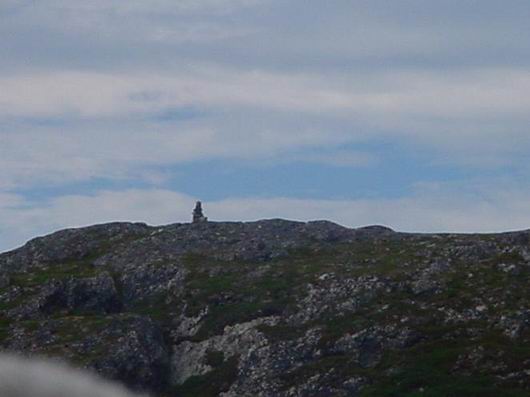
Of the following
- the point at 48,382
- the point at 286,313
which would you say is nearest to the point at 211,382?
the point at 286,313

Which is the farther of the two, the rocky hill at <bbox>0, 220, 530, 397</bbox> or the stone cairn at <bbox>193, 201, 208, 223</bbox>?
the stone cairn at <bbox>193, 201, 208, 223</bbox>

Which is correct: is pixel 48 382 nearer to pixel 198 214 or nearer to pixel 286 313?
pixel 286 313

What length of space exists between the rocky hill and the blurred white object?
5541 mm

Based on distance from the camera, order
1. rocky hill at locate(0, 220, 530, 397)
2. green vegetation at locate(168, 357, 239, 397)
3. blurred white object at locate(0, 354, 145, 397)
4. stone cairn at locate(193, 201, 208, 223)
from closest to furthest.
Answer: blurred white object at locate(0, 354, 145, 397), rocky hill at locate(0, 220, 530, 397), green vegetation at locate(168, 357, 239, 397), stone cairn at locate(193, 201, 208, 223)

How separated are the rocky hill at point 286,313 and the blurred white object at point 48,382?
18.2 feet

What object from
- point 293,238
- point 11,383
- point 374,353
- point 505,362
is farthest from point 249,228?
point 11,383

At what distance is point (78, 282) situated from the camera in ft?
404

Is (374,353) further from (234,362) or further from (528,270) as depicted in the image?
(528,270)

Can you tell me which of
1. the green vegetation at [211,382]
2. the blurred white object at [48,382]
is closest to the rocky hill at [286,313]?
the green vegetation at [211,382]

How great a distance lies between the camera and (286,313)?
113562mm

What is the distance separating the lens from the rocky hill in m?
102

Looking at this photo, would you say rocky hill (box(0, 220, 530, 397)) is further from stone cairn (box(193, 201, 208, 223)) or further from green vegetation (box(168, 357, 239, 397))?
stone cairn (box(193, 201, 208, 223))

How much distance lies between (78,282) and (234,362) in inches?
936

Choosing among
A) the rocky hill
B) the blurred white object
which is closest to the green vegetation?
the rocky hill
